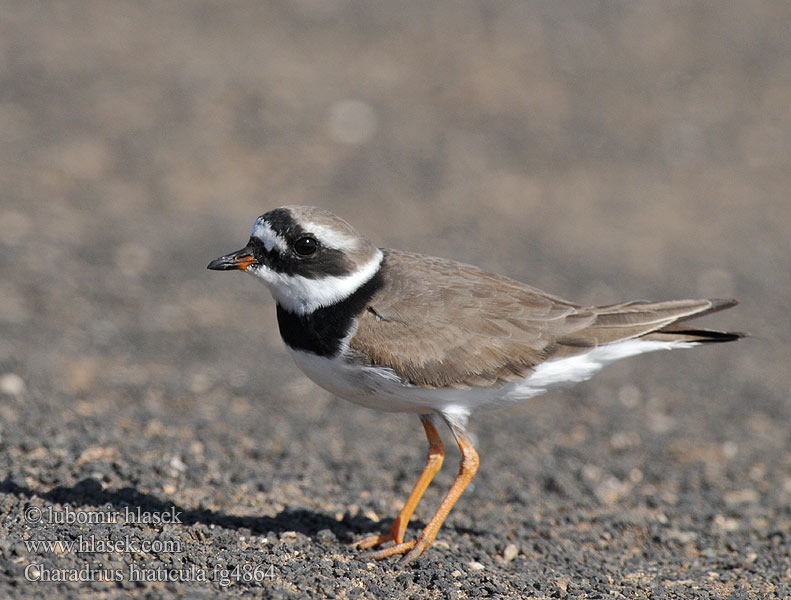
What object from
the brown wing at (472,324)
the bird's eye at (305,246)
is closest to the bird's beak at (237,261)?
the bird's eye at (305,246)

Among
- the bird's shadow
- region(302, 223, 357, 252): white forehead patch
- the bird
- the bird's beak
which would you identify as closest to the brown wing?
the bird

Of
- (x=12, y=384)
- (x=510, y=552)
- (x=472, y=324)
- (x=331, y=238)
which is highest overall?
(x=331, y=238)

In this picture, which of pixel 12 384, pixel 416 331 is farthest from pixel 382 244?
pixel 416 331

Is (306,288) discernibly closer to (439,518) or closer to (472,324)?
(472,324)

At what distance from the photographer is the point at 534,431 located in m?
8.67

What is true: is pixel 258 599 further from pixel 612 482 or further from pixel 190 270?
pixel 190 270

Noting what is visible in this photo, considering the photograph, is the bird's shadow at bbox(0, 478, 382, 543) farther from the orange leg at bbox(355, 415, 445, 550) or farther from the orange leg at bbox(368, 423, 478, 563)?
the orange leg at bbox(368, 423, 478, 563)

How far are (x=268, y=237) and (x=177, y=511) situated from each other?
185 cm

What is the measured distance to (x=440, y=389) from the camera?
5586mm

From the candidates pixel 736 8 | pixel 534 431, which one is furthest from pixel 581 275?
pixel 736 8

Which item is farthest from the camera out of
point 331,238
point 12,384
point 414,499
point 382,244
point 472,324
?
point 382,244

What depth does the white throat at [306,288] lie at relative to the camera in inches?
224

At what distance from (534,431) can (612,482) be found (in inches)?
40.7

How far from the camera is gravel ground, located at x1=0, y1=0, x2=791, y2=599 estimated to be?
588 cm
